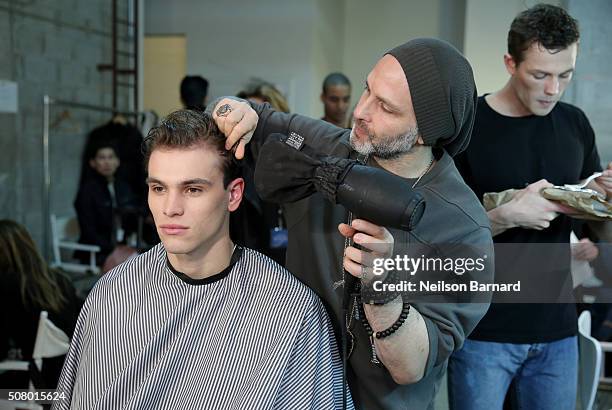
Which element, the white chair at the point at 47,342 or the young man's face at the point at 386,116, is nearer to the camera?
the young man's face at the point at 386,116

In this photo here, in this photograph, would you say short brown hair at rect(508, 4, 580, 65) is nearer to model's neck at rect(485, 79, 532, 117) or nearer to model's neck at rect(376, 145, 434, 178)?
model's neck at rect(485, 79, 532, 117)

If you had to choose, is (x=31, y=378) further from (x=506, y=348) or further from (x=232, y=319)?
(x=506, y=348)

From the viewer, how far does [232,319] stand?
4.38ft

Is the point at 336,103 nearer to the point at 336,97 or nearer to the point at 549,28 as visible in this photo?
the point at 336,97

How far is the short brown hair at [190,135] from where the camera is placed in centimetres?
130

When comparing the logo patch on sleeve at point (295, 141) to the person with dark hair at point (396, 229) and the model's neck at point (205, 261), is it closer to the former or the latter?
the person with dark hair at point (396, 229)

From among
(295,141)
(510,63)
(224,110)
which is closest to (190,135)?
(224,110)

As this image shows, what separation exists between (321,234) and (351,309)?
0.70 ft

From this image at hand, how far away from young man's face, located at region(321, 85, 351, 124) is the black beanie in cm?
119

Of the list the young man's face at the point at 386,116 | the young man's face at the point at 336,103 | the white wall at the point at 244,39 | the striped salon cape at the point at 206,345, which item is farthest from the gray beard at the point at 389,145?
the white wall at the point at 244,39

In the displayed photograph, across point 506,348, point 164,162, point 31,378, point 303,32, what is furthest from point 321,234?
point 303,32

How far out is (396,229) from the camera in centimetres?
106

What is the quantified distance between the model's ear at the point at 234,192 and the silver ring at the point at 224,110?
0.16m

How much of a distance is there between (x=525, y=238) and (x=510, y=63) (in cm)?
43
